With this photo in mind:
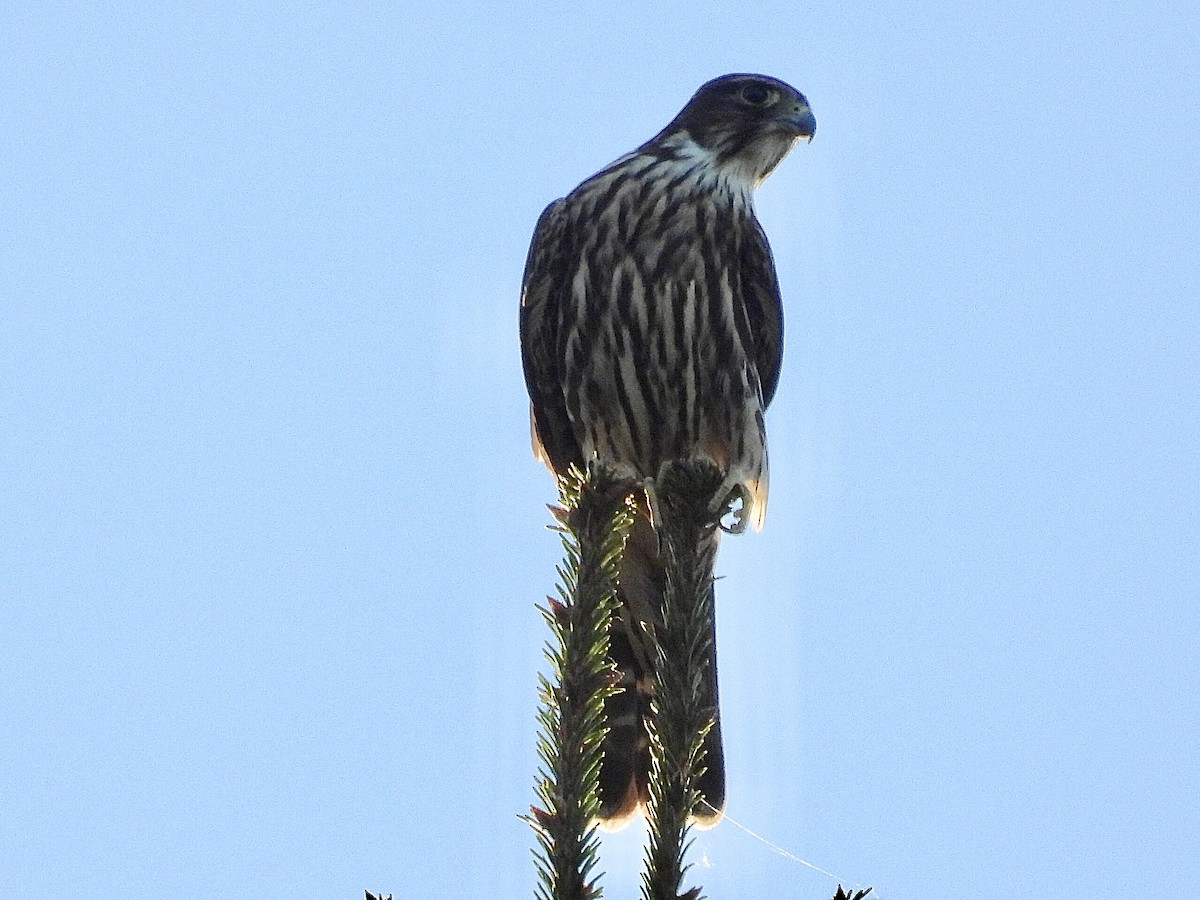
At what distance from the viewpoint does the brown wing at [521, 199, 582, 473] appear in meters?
4.89

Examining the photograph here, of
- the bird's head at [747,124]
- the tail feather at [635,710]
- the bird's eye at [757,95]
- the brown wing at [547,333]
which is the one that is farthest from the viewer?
the bird's eye at [757,95]

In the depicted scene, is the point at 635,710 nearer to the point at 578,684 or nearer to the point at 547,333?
the point at 547,333

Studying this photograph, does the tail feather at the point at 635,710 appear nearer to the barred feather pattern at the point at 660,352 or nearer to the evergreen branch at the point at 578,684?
the barred feather pattern at the point at 660,352

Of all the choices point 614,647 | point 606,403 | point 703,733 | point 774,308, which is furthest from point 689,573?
point 774,308

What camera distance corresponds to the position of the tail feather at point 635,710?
3.94m

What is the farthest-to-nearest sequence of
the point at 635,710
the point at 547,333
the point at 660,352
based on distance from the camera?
the point at 547,333 < the point at 660,352 < the point at 635,710

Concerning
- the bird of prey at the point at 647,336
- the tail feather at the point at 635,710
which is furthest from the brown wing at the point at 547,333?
the tail feather at the point at 635,710

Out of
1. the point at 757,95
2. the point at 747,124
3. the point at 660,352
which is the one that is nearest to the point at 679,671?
the point at 660,352

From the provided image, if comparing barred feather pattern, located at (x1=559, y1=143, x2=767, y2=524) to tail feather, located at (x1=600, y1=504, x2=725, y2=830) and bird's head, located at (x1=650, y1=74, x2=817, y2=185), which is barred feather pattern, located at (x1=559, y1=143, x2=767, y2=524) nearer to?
tail feather, located at (x1=600, y1=504, x2=725, y2=830)

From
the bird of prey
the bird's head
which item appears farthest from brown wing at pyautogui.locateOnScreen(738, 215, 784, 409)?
the bird's head

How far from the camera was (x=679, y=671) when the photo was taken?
2330 mm

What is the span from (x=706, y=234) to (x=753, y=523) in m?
0.92

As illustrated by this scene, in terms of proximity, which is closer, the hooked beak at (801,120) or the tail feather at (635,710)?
the tail feather at (635,710)

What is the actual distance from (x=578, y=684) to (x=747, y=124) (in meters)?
3.40
